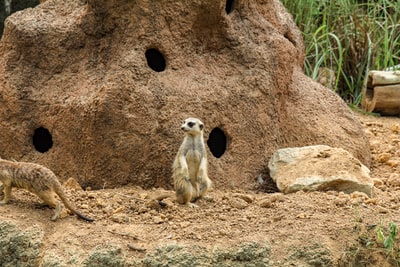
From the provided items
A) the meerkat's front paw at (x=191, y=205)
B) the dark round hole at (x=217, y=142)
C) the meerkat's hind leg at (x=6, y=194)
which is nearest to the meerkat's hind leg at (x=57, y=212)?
the meerkat's hind leg at (x=6, y=194)

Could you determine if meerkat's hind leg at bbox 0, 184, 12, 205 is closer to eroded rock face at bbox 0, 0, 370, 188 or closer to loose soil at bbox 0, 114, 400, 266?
loose soil at bbox 0, 114, 400, 266

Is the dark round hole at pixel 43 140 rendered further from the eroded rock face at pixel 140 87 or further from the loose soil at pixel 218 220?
the loose soil at pixel 218 220

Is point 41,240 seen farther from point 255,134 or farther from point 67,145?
point 255,134

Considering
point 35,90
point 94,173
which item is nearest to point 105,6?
point 35,90

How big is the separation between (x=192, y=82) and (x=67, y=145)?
3.11ft

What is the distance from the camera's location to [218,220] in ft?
17.4

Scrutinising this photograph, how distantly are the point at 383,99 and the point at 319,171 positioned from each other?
2.46 metres

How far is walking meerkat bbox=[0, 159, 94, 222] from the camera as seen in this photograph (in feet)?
17.5

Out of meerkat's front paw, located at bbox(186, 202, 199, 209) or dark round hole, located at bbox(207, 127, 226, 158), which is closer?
meerkat's front paw, located at bbox(186, 202, 199, 209)

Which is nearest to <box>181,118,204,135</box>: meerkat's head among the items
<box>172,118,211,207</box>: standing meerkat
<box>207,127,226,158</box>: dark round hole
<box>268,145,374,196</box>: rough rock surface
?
<box>172,118,211,207</box>: standing meerkat

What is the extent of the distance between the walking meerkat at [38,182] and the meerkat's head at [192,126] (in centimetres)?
84

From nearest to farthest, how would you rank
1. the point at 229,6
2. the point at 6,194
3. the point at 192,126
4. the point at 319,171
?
the point at 6,194 < the point at 192,126 < the point at 319,171 < the point at 229,6

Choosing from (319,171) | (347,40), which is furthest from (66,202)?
(347,40)

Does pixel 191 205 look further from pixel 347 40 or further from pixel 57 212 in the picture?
pixel 347 40
